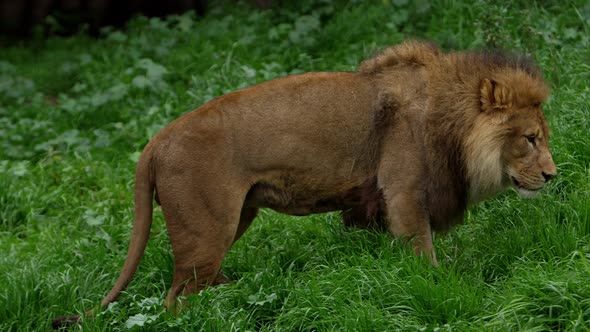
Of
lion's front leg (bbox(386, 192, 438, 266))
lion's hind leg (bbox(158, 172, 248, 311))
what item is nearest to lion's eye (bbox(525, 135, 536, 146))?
lion's front leg (bbox(386, 192, 438, 266))

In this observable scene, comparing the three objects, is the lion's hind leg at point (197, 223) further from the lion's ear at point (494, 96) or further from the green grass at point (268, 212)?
the lion's ear at point (494, 96)

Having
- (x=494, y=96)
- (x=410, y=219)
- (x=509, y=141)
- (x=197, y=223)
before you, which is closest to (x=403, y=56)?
(x=494, y=96)

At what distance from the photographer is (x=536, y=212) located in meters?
4.91

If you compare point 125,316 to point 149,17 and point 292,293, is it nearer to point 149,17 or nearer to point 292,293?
point 292,293

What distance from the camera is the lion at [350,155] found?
468 centimetres

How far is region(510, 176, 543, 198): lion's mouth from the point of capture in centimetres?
479

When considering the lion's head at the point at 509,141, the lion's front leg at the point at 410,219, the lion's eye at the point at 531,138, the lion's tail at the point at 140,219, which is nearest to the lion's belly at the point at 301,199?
the lion's front leg at the point at 410,219

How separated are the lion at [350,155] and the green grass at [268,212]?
213mm

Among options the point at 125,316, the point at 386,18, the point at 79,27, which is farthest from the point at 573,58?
the point at 79,27

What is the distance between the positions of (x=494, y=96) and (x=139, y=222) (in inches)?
75.4

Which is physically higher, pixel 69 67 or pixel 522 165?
pixel 522 165

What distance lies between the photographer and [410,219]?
4.76 metres

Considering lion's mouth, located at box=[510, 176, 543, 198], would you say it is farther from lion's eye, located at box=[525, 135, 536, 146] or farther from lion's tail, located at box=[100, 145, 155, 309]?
lion's tail, located at box=[100, 145, 155, 309]

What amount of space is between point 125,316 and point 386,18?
457cm
